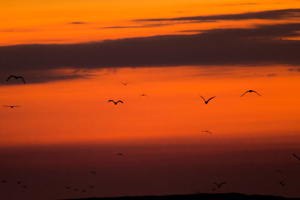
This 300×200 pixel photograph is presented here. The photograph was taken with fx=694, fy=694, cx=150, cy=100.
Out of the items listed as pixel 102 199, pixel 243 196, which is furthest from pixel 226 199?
pixel 102 199

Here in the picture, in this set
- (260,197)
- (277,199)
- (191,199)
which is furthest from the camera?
(191,199)

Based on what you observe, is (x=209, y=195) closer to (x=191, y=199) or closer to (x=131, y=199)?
(x=191, y=199)

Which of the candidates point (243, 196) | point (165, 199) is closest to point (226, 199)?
point (243, 196)

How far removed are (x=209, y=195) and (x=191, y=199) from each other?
4.56 metres

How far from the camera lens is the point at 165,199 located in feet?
450

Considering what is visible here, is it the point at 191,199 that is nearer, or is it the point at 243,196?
the point at 243,196

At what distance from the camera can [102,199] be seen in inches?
5482

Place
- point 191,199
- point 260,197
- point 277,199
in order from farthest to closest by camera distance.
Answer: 1. point 191,199
2. point 260,197
3. point 277,199

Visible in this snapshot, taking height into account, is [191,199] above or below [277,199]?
above

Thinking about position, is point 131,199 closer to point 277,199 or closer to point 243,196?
point 243,196

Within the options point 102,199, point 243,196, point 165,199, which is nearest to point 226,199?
point 243,196

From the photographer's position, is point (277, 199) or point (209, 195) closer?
point (277, 199)

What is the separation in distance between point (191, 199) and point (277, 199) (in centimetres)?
2509

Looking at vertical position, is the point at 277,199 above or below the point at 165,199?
below
